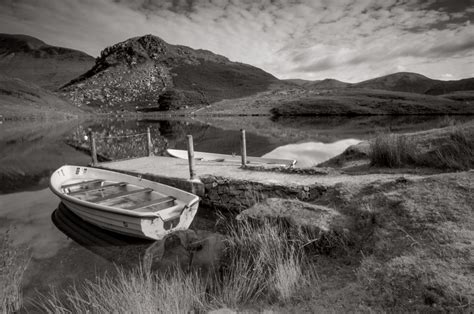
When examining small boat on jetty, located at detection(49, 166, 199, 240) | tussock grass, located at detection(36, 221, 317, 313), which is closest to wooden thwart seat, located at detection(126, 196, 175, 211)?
small boat on jetty, located at detection(49, 166, 199, 240)

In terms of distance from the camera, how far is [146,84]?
157 m

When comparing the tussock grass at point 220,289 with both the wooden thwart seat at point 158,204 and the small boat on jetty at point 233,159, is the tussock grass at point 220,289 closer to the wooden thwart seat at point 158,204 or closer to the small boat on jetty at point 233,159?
the wooden thwart seat at point 158,204

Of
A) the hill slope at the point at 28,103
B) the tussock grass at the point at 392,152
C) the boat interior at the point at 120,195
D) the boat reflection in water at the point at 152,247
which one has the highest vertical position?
the hill slope at the point at 28,103

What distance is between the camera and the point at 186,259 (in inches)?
242

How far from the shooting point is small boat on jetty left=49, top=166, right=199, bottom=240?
7.77 meters

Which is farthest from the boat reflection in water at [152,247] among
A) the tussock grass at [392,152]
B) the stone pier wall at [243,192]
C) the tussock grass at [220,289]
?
the tussock grass at [392,152]

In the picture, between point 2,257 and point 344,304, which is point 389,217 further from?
point 2,257

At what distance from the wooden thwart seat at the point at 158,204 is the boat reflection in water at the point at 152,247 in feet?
2.99

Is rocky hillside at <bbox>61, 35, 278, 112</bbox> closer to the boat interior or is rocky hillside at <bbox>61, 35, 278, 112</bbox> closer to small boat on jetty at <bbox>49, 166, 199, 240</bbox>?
small boat on jetty at <bbox>49, 166, 199, 240</bbox>

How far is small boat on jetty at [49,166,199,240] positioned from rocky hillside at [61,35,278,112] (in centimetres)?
11217

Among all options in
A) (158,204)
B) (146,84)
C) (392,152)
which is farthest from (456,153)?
(146,84)

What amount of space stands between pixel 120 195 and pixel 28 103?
400ft

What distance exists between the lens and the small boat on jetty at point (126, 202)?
7.77 meters

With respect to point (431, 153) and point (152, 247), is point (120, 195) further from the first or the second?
point (431, 153)
